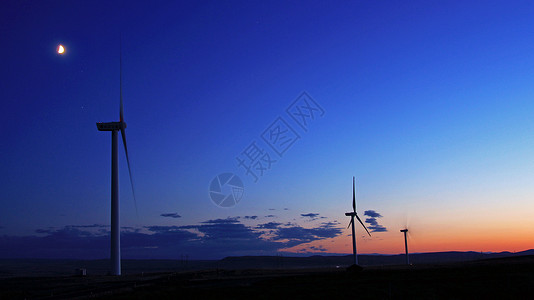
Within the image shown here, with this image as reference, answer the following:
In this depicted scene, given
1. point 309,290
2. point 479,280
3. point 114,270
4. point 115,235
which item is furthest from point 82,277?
point 479,280

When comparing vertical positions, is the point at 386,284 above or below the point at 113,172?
below

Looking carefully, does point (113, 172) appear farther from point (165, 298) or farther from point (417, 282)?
point (417, 282)

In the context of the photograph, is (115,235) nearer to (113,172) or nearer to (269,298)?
(113,172)

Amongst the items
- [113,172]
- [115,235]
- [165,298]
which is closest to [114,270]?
[115,235]

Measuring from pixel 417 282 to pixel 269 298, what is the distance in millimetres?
32839

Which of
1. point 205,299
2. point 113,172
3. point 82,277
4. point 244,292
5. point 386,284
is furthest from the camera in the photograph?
point 82,277

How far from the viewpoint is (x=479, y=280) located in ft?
272

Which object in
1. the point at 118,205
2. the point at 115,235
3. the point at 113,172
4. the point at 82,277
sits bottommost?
the point at 82,277

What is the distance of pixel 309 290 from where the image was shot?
72750 mm

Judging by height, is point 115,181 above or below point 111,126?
below

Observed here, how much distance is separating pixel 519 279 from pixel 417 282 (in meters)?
18.4

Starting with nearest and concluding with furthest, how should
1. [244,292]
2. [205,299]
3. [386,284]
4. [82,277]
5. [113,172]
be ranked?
[205,299], [244,292], [386,284], [113,172], [82,277]

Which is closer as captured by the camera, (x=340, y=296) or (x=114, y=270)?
(x=340, y=296)

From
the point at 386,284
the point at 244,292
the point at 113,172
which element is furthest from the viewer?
the point at 113,172
